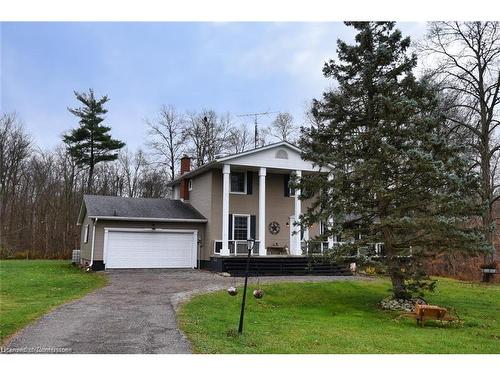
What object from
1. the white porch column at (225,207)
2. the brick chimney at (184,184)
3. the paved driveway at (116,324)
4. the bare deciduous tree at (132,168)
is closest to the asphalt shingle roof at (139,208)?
the brick chimney at (184,184)

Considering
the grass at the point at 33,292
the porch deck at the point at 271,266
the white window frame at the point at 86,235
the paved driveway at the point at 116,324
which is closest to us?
the paved driveway at the point at 116,324

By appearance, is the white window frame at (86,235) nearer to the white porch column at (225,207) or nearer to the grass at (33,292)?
the grass at (33,292)

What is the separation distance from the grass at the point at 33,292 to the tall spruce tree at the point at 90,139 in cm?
1658

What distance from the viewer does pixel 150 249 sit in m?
20.0

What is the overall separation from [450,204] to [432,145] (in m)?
1.65

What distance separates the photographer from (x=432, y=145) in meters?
11.7

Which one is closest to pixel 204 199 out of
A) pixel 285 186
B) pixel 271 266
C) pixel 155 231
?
pixel 155 231

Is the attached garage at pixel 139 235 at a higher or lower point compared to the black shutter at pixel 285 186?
lower

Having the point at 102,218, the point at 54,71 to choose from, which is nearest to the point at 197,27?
the point at 54,71

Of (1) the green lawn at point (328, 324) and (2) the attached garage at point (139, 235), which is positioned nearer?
(1) the green lawn at point (328, 324)

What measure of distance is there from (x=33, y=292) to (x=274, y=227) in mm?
11310

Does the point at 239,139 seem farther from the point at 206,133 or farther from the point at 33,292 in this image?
the point at 33,292

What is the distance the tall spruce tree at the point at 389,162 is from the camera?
11383 mm

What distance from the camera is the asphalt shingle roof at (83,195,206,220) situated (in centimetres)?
1970
